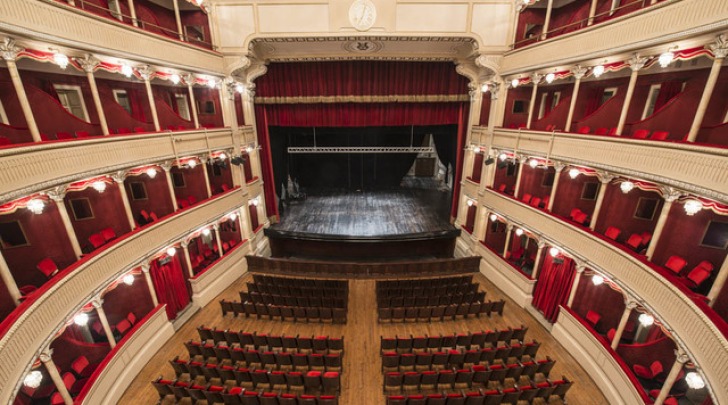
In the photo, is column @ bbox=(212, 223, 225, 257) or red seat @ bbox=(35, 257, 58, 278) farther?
column @ bbox=(212, 223, 225, 257)

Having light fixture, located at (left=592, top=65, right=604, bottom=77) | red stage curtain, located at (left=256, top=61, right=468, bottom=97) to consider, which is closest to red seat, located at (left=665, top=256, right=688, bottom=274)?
light fixture, located at (left=592, top=65, right=604, bottom=77)

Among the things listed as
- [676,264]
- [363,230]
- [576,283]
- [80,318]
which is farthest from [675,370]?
[80,318]

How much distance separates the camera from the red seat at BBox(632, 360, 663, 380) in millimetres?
6426

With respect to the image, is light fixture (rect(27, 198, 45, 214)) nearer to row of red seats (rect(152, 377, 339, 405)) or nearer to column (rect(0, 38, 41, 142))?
column (rect(0, 38, 41, 142))

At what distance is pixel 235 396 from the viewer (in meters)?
5.96

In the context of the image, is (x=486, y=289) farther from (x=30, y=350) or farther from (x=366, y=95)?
(x=30, y=350)

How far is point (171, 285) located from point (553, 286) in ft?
38.7

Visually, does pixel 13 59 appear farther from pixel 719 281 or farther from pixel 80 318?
pixel 719 281

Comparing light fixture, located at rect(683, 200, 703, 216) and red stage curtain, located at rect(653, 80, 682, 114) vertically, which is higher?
red stage curtain, located at rect(653, 80, 682, 114)

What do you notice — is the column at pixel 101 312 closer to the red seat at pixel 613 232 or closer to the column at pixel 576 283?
the column at pixel 576 283

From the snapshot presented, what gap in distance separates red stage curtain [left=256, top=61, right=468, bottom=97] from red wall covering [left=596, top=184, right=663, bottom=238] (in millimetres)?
7385

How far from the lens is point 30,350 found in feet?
15.5

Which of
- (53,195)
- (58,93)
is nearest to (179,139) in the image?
(58,93)

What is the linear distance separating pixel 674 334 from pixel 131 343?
38.9 ft
